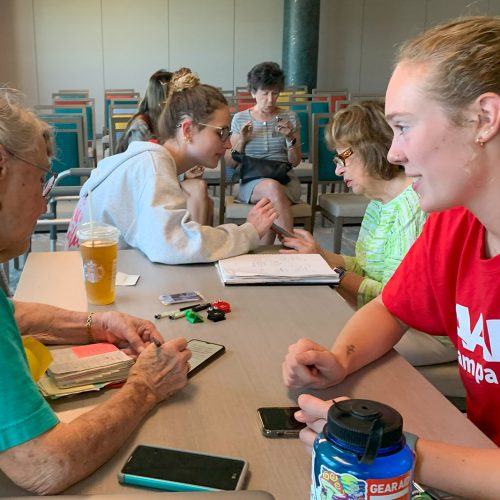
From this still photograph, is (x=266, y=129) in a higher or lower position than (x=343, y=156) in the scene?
lower

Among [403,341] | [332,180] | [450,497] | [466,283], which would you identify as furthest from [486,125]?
[332,180]

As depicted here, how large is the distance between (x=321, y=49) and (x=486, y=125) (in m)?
8.80

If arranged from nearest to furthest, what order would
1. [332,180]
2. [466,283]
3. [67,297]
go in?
[466,283], [67,297], [332,180]

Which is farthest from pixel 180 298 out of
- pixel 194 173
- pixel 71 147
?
pixel 71 147

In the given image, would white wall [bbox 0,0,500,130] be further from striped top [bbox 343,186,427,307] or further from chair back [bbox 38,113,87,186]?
striped top [bbox 343,186,427,307]

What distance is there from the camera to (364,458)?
0.61 metres

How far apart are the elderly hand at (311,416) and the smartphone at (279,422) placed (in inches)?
1.5

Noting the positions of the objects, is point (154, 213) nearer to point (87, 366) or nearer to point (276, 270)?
point (276, 270)

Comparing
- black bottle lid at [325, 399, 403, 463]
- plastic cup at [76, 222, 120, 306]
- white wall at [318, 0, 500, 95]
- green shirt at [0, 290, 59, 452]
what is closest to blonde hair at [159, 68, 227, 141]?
plastic cup at [76, 222, 120, 306]

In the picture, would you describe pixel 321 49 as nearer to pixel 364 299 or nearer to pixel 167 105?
pixel 167 105

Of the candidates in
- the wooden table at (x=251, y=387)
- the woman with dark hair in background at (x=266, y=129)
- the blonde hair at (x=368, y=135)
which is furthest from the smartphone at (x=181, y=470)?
the woman with dark hair in background at (x=266, y=129)

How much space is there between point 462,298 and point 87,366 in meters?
0.69

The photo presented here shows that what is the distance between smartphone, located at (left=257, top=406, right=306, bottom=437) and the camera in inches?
39.6

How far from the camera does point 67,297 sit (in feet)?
5.34
